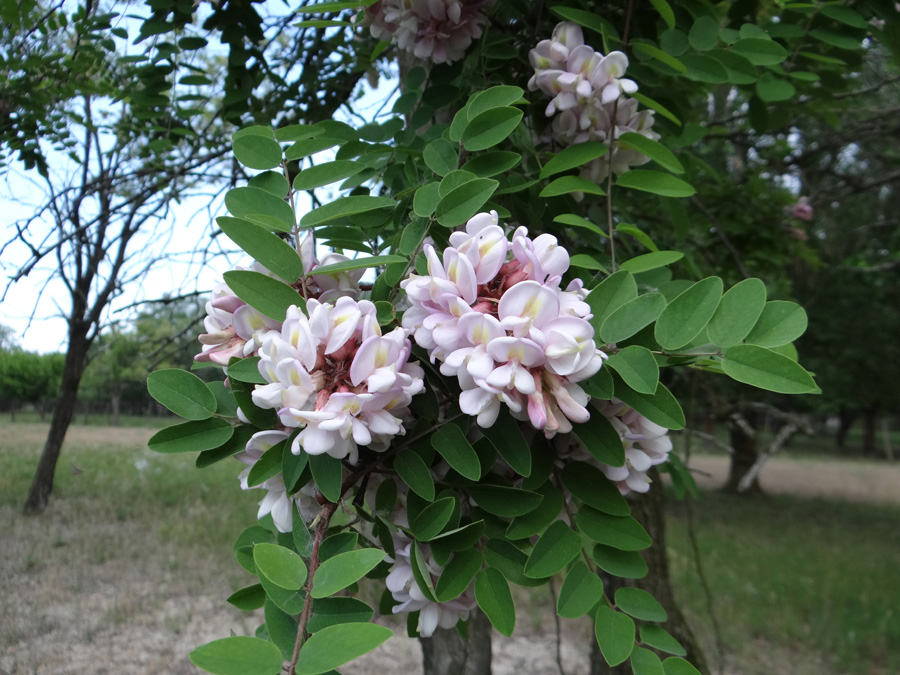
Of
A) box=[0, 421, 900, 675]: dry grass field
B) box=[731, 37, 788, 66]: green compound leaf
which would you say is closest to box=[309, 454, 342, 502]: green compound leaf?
A: box=[0, 421, 900, 675]: dry grass field

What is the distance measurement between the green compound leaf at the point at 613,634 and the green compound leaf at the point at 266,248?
1.41 ft

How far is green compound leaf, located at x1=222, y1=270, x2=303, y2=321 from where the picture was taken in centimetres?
46

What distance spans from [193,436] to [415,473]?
198 millimetres

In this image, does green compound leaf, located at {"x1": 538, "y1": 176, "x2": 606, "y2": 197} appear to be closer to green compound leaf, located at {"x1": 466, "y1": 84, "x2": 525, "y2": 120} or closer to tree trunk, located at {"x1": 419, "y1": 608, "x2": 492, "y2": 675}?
green compound leaf, located at {"x1": 466, "y1": 84, "x2": 525, "y2": 120}

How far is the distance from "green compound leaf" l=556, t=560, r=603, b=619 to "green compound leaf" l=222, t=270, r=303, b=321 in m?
0.36

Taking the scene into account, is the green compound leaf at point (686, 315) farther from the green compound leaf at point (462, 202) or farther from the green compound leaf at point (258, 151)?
the green compound leaf at point (258, 151)

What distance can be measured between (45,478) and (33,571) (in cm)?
30

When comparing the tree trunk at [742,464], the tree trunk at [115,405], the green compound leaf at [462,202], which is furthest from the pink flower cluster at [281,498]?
the tree trunk at [742,464]

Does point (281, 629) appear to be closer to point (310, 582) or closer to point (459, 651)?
point (310, 582)

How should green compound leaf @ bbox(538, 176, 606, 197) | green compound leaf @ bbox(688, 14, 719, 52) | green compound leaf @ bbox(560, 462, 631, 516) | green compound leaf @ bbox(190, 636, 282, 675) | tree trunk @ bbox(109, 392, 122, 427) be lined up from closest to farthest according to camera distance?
green compound leaf @ bbox(190, 636, 282, 675) < green compound leaf @ bbox(560, 462, 631, 516) < green compound leaf @ bbox(538, 176, 606, 197) < green compound leaf @ bbox(688, 14, 719, 52) < tree trunk @ bbox(109, 392, 122, 427)

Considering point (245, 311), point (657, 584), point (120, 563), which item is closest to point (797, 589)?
point (657, 584)

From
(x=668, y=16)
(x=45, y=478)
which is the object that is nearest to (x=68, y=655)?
(x=45, y=478)

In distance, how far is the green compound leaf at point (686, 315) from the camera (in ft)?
1.61

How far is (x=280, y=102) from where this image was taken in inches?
53.8
